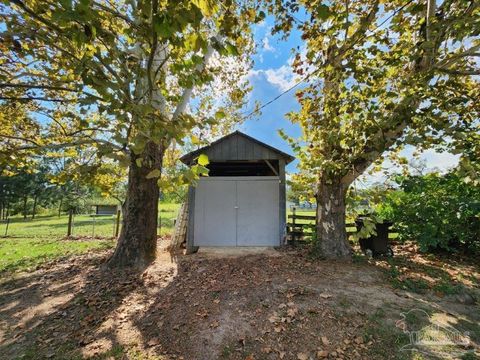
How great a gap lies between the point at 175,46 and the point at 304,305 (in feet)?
13.9

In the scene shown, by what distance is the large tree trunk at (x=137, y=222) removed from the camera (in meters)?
6.39

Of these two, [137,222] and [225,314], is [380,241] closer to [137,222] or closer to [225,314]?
[225,314]

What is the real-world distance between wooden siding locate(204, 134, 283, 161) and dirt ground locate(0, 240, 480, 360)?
12.4ft

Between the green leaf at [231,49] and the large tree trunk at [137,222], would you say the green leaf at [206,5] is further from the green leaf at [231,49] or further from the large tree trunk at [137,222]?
the large tree trunk at [137,222]

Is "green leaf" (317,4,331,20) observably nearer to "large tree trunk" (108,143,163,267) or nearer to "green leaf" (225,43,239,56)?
"green leaf" (225,43,239,56)

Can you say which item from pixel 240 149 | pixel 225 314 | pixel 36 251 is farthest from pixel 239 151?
pixel 36 251

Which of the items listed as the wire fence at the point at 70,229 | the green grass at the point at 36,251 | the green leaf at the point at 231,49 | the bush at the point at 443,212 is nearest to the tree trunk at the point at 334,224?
the bush at the point at 443,212

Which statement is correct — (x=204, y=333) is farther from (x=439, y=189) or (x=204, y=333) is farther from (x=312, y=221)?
(x=439, y=189)

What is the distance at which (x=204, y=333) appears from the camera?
3.83 metres

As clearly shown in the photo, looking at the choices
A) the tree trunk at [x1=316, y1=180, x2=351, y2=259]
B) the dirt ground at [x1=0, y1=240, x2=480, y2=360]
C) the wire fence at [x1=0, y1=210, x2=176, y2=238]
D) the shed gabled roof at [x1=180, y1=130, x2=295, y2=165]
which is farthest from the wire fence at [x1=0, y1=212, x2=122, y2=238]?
the tree trunk at [x1=316, y1=180, x2=351, y2=259]

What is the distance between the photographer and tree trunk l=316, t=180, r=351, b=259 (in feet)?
22.2
